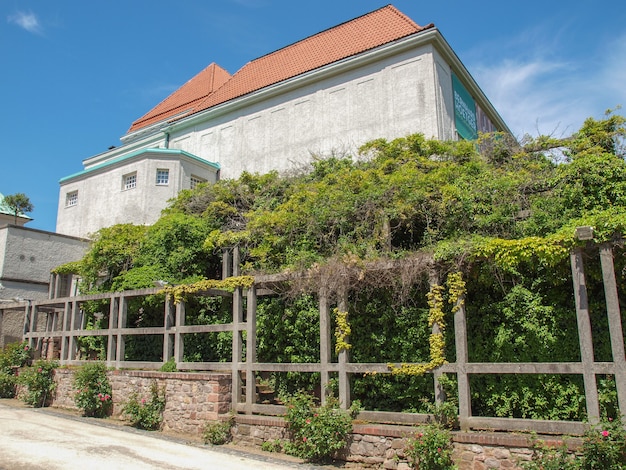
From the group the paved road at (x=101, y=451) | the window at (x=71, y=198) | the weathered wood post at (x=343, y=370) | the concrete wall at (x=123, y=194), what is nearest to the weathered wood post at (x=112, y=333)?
the paved road at (x=101, y=451)

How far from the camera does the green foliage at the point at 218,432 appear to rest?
9.98 m

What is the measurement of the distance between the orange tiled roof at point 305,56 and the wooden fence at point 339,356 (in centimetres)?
1110

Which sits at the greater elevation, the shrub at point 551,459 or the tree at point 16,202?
the tree at point 16,202

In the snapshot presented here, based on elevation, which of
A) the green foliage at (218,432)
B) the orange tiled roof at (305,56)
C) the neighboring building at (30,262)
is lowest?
the green foliage at (218,432)

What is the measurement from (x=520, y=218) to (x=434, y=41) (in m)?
10.4

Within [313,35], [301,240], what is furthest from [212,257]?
[313,35]

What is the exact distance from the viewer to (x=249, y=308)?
35.3 ft

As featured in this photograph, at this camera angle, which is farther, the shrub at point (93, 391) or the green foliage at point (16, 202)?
the green foliage at point (16, 202)

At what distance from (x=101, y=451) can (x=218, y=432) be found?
2107 mm

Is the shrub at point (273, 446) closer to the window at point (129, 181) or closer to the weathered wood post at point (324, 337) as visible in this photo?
the weathered wood post at point (324, 337)

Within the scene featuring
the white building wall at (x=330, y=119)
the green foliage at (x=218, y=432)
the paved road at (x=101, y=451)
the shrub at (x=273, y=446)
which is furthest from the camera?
the white building wall at (x=330, y=119)

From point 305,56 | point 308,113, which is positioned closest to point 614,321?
point 308,113

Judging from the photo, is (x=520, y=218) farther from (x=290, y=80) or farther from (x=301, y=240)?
(x=290, y=80)

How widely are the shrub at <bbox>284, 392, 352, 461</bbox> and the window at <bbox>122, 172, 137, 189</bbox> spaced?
49.6ft
